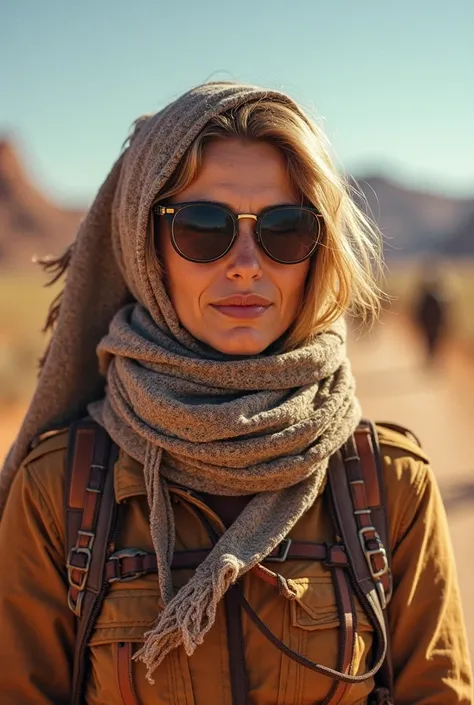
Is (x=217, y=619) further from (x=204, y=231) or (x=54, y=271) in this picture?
(x=54, y=271)

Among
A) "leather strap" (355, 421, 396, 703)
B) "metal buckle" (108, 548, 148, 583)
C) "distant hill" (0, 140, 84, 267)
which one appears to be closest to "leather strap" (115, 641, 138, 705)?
"metal buckle" (108, 548, 148, 583)

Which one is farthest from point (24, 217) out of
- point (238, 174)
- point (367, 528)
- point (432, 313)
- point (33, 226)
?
point (367, 528)

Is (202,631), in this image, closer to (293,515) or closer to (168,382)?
(293,515)

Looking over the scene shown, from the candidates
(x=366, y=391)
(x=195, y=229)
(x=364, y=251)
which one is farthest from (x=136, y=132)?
(x=366, y=391)

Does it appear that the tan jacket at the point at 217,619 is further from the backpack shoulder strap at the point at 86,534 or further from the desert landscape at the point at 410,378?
the desert landscape at the point at 410,378

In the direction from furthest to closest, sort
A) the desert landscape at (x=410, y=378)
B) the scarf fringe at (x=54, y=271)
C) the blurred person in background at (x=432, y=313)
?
the blurred person in background at (x=432, y=313)
the desert landscape at (x=410, y=378)
the scarf fringe at (x=54, y=271)

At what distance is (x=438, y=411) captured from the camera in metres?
10.7

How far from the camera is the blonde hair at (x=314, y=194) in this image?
2012 mm

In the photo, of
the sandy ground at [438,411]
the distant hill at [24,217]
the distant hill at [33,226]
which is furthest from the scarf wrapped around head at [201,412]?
the distant hill at [24,217]

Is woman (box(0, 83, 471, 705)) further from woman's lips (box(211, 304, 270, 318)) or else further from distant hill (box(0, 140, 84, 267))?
distant hill (box(0, 140, 84, 267))

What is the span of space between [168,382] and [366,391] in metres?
10.3

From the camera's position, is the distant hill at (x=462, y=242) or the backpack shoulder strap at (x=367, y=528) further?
the distant hill at (x=462, y=242)

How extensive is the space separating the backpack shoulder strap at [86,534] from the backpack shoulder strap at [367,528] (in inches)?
22.2

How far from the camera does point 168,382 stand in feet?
6.77
